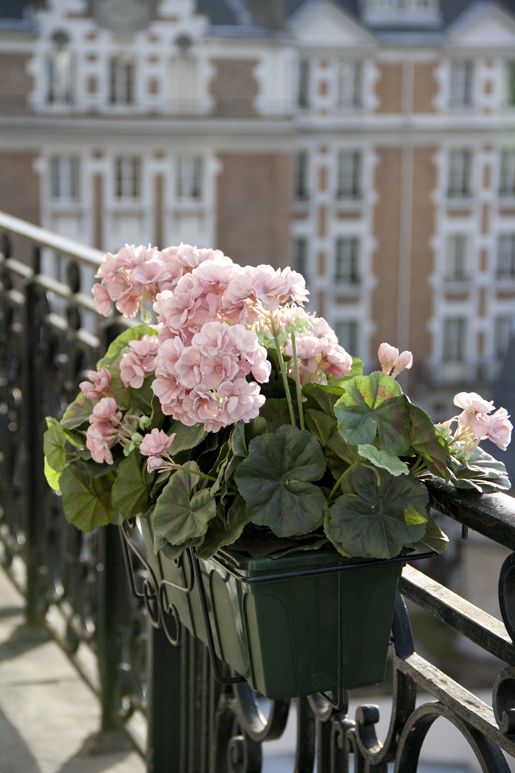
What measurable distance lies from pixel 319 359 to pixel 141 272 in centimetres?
21

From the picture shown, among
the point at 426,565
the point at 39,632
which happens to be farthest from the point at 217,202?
the point at 39,632

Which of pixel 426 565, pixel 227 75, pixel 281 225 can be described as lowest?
pixel 426 565

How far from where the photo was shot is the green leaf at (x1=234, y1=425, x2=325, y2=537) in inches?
41.2

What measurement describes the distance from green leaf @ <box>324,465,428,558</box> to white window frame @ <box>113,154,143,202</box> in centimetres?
2662

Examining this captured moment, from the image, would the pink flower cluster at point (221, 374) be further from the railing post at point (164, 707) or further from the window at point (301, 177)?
the window at point (301, 177)

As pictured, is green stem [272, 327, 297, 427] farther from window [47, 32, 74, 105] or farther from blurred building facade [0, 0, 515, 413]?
window [47, 32, 74, 105]

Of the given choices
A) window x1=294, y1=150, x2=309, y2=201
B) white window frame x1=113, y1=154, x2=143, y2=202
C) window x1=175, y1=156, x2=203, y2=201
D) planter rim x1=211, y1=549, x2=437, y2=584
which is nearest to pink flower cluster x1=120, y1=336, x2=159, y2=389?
planter rim x1=211, y1=549, x2=437, y2=584

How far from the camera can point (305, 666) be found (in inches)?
44.8

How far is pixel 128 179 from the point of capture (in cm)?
2750

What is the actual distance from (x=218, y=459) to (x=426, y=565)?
2130 centimetres

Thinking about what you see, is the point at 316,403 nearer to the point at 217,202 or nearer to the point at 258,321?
the point at 258,321

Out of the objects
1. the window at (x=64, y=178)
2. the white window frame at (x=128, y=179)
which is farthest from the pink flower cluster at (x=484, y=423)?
the white window frame at (x=128, y=179)

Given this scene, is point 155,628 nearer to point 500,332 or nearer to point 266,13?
point 266,13

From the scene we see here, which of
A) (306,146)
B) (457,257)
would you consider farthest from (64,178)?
(457,257)
